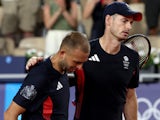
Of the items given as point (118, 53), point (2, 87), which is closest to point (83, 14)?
point (2, 87)

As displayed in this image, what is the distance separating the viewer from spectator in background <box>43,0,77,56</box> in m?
9.07

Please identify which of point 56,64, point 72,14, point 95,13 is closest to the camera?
point 56,64

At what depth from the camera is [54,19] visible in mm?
9219

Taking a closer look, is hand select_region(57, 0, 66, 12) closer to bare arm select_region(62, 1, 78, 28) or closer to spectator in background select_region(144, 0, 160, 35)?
bare arm select_region(62, 1, 78, 28)

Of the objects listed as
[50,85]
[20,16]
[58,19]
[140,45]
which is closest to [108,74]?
[140,45]

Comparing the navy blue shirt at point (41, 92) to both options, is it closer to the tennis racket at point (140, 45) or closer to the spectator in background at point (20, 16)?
the tennis racket at point (140, 45)

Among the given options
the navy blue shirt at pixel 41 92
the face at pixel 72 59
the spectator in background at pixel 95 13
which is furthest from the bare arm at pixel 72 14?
the face at pixel 72 59

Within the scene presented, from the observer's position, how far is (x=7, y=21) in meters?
9.55

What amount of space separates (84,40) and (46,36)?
17.0ft

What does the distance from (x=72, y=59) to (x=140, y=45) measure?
146 centimetres

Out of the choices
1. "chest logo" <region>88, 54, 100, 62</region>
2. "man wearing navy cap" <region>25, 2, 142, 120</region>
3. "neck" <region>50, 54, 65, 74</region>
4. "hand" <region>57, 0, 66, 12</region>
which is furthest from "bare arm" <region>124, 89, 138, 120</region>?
"hand" <region>57, 0, 66, 12</region>

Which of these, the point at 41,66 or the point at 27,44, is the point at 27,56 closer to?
the point at 27,44

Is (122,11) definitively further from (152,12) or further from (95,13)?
(152,12)

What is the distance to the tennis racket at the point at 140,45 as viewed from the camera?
213 inches
